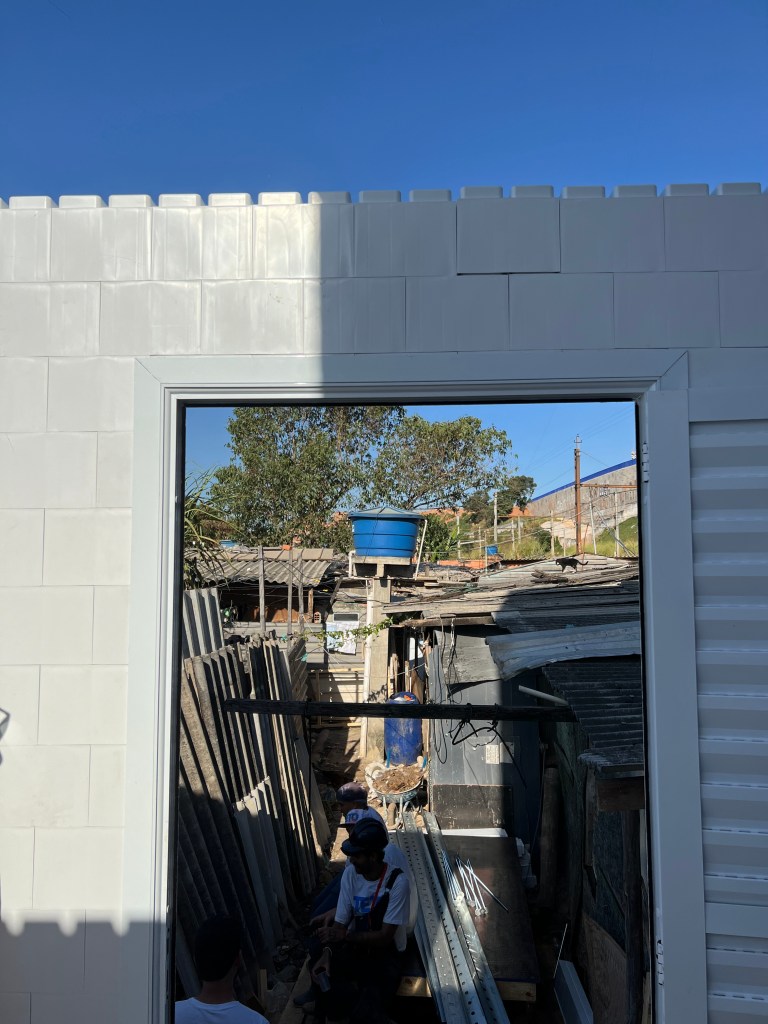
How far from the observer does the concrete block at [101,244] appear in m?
2.21

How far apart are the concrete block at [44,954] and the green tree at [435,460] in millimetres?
16442

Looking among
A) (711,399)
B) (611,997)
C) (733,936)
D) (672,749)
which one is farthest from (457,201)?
(611,997)

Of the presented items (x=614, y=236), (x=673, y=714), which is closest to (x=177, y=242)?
(x=614, y=236)

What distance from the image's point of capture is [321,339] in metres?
2.18

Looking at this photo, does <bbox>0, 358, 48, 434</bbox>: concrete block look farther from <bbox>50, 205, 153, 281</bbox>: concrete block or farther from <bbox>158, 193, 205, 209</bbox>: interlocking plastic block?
<bbox>158, 193, 205, 209</bbox>: interlocking plastic block

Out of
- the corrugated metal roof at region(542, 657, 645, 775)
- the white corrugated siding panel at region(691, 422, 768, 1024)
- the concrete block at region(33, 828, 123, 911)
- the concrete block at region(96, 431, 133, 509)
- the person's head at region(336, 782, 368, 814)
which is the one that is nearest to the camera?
the white corrugated siding panel at region(691, 422, 768, 1024)

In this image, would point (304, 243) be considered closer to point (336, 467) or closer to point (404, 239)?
point (404, 239)

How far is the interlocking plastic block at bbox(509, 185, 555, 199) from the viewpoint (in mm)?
2174

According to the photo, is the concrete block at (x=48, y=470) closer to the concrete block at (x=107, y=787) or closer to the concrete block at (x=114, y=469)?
the concrete block at (x=114, y=469)

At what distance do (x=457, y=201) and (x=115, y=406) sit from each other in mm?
1115

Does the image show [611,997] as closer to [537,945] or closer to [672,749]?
[537,945]

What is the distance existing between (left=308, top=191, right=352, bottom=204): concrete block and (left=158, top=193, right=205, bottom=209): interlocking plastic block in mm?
324

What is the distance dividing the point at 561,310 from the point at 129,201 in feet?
4.12

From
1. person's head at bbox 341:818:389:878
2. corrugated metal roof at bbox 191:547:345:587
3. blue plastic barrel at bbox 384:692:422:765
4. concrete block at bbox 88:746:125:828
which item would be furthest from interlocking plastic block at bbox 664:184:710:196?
corrugated metal roof at bbox 191:547:345:587
